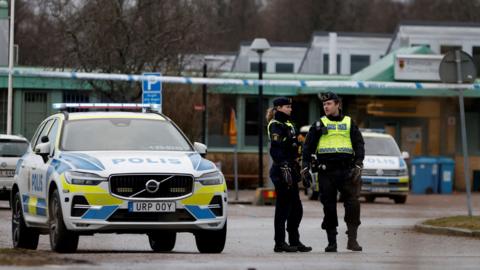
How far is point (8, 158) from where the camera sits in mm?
27531

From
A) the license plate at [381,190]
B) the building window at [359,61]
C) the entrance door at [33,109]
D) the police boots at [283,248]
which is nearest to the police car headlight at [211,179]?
the police boots at [283,248]

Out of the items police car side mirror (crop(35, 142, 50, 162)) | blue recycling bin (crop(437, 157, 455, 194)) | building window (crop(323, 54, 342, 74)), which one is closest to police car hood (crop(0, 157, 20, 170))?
police car side mirror (crop(35, 142, 50, 162))

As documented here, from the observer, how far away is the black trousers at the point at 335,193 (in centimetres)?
1512

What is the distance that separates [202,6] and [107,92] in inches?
178

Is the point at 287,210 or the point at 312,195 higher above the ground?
the point at 287,210

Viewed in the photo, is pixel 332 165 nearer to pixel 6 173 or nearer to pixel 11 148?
pixel 6 173

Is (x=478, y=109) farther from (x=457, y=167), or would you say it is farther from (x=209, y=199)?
(x=209, y=199)

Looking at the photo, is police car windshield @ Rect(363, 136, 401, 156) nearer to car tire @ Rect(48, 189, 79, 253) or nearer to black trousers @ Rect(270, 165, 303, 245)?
black trousers @ Rect(270, 165, 303, 245)

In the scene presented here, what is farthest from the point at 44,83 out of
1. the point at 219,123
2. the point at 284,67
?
the point at 284,67

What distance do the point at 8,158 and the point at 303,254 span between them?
14424 mm

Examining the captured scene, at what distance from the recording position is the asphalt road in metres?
12.2

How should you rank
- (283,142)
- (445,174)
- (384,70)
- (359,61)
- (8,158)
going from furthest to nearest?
(359,61), (384,70), (445,174), (8,158), (283,142)

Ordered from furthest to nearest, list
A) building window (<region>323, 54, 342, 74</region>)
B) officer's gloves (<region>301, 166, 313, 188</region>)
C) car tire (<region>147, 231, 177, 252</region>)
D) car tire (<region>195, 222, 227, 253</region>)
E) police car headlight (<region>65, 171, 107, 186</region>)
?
1. building window (<region>323, 54, 342, 74</region>)
2. car tire (<region>147, 231, 177, 252</region>)
3. officer's gloves (<region>301, 166, 313, 188</region>)
4. car tire (<region>195, 222, 227, 253</region>)
5. police car headlight (<region>65, 171, 107, 186</region>)

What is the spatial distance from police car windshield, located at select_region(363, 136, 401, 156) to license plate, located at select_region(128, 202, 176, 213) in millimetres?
19932
